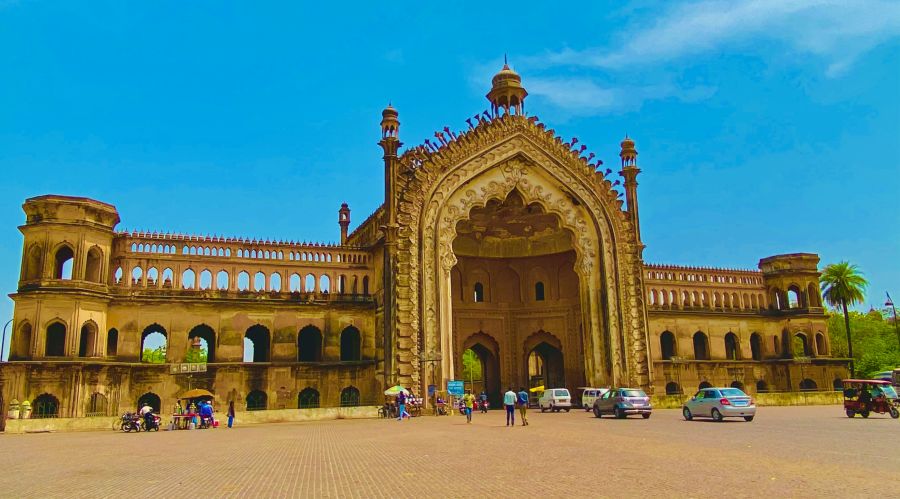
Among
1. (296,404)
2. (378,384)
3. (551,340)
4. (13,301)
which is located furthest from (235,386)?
(551,340)

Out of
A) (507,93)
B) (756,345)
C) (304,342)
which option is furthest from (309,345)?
(756,345)

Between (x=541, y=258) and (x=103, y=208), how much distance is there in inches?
1095

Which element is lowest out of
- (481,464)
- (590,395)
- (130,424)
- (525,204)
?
(481,464)

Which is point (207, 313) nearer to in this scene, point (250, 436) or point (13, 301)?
point (13, 301)

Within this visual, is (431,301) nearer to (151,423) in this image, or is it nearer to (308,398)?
(308,398)

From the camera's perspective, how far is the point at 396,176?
3912 centimetres

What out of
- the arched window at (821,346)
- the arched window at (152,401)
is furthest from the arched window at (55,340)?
the arched window at (821,346)

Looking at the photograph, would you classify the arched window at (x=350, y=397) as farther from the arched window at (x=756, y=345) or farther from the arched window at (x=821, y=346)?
the arched window at (x=821, y=346)

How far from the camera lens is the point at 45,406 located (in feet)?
104

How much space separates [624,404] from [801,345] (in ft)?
110

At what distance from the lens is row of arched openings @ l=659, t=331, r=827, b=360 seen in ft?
157

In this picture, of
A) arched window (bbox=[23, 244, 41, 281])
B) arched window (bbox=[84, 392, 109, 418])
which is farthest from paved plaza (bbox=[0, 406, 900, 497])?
arched window (bbox=[23, 244, 41, 281])

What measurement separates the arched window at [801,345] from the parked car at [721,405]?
87.5 feet

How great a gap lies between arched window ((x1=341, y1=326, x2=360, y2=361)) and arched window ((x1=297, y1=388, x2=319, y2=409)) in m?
3.26
